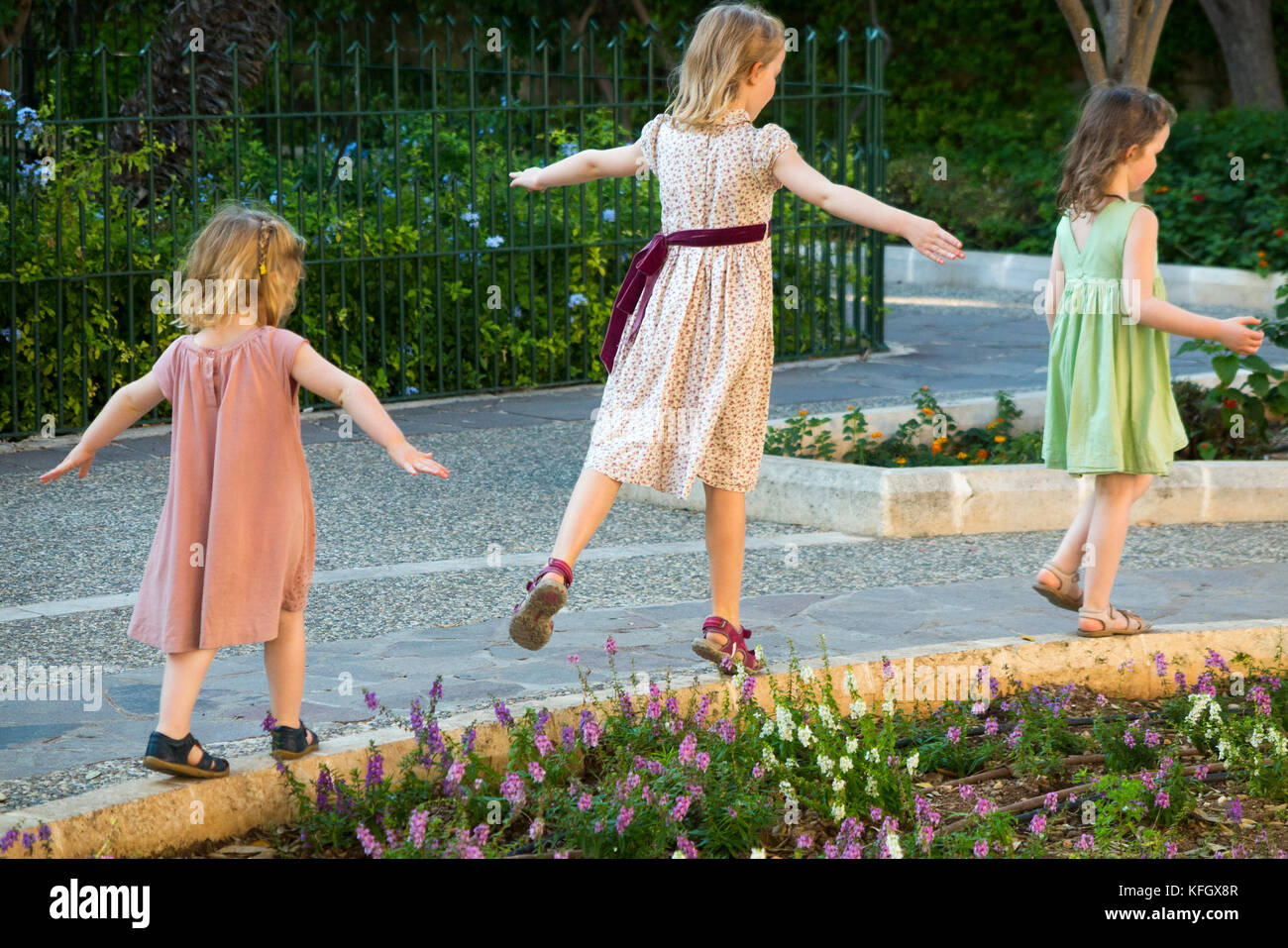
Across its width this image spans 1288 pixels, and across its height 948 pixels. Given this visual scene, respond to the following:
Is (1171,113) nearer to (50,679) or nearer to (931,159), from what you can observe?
(50,679)

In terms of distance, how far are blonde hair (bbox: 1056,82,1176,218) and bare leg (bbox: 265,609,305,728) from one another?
253cm

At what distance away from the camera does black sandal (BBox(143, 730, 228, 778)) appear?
3504 millimetres

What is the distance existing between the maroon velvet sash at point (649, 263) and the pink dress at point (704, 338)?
0.7 inches

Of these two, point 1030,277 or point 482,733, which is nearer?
point 482,733

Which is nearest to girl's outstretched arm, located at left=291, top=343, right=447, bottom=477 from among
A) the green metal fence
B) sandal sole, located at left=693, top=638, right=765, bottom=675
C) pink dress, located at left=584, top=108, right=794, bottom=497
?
pink dress, located at left=584, top=108, right=794, bottom=497

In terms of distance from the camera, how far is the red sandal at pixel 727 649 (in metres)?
4.27

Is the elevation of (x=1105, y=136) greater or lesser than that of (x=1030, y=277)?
greater

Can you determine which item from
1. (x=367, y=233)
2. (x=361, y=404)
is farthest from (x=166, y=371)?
(x=367, y=233)

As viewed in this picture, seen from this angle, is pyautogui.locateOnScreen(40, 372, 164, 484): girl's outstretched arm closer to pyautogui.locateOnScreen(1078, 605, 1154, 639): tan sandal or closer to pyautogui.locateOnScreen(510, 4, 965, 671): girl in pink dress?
pyautogui.locateOnScreen(510, 4, 965, 671): girl in pink dress

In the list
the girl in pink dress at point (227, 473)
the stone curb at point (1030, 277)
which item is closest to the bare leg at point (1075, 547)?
the girl in pink dress at point (227, 473)

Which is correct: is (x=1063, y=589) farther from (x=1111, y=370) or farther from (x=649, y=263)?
(x=649, y=263)

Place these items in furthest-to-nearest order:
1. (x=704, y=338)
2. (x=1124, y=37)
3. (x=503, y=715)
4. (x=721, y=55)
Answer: (x=1124, y=37), (x=704, y=338), (x=721, y=55), (x=503, y=715)

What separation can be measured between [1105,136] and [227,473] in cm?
266

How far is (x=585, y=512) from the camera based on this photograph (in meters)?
4.38
